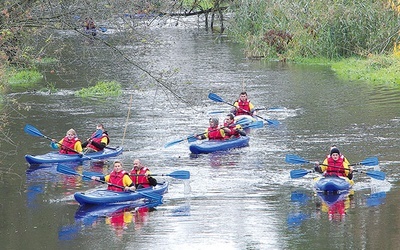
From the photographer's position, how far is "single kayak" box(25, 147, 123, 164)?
65.7ft

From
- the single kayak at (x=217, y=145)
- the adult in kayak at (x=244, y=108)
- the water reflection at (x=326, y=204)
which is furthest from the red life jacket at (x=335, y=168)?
the adult in kayak at (x=244, y=108)

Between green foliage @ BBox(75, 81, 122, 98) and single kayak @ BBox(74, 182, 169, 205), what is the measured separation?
1450 cm

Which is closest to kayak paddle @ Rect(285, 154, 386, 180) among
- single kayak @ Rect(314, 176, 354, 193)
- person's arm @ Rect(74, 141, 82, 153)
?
single kayak @ Rect(314, 176, 354, 193)

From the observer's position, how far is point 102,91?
104 ft

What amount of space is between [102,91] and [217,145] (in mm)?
10751

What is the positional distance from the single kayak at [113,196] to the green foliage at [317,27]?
58.6ft

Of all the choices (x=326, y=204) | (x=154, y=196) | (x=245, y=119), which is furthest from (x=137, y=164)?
(x=245, y=119)

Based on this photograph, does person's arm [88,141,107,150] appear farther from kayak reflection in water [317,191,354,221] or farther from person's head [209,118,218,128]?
kayak reflection in water [317,191,354,221]

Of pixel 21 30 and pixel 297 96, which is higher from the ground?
pixel 21 30

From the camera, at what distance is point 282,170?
19.4m

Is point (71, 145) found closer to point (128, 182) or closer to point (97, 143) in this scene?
point (97, 143)

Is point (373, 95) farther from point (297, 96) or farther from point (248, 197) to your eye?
point (248, 197)

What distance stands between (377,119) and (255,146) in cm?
457

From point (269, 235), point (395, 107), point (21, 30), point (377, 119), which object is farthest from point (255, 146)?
point (21, 30)
